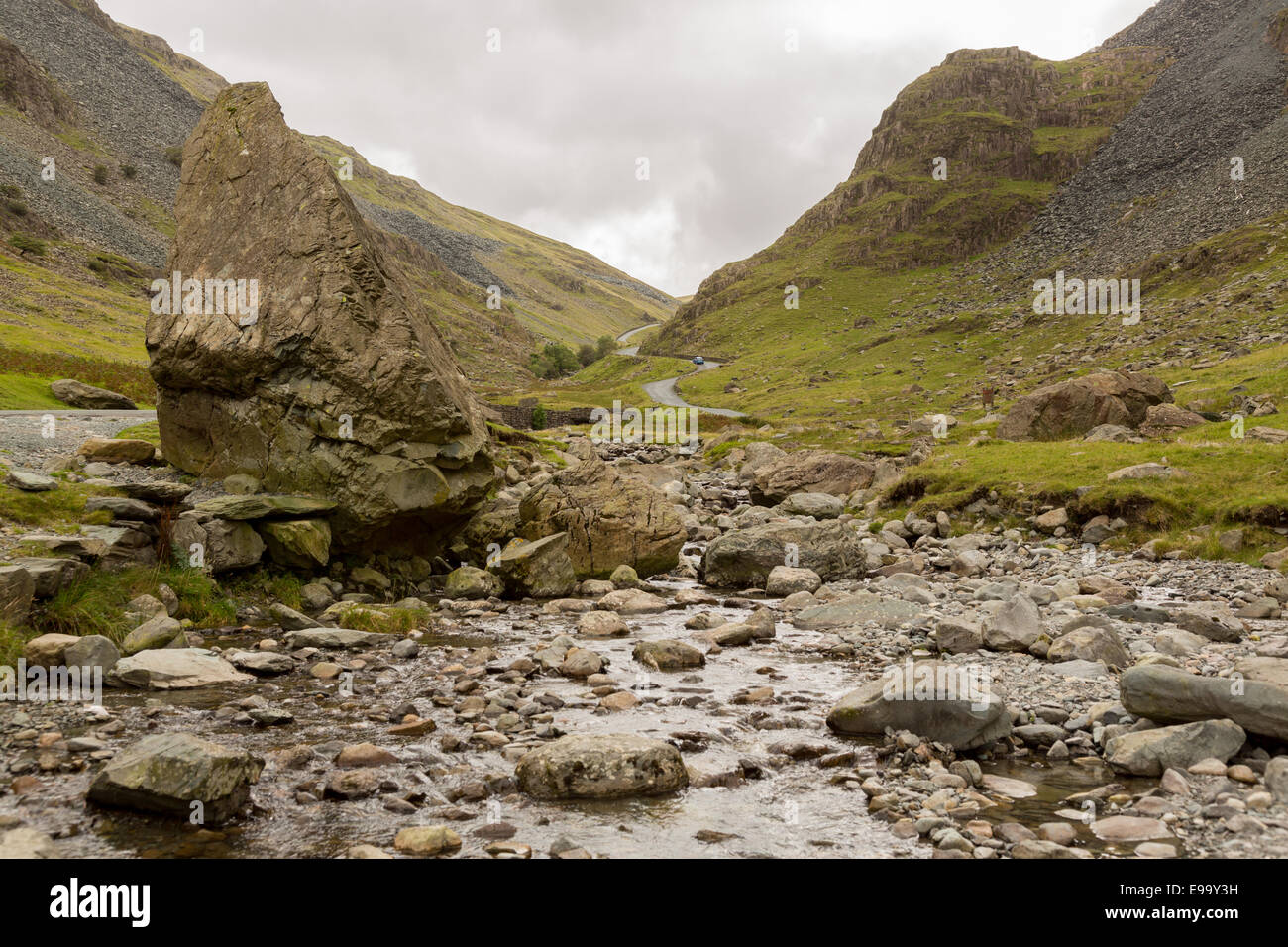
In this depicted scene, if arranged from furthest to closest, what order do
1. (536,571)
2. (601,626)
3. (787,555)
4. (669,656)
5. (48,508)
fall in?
(787,555), (536,571), (601,626), (48,508), (669,656)

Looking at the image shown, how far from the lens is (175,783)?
9.00 meters

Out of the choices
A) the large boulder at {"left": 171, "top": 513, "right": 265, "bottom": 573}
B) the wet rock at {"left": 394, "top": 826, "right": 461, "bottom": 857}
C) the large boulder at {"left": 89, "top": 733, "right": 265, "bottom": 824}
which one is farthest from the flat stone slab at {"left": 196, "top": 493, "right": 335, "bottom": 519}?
the wet rock at {"left": 394, "top": 826, "right": 461, "bottom": 857}

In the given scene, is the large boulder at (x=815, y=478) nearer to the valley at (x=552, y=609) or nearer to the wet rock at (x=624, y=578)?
the valley at (x=552, y=609)

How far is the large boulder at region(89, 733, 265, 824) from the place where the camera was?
29.4 feet

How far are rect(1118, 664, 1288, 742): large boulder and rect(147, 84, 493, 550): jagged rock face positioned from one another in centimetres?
1826

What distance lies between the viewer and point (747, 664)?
17359mm

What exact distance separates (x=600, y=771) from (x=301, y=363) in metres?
16.5

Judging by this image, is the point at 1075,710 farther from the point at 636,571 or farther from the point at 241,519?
the point at 241,519

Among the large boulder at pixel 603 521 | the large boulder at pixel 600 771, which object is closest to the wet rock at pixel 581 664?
the large boulder at pixel 600 771

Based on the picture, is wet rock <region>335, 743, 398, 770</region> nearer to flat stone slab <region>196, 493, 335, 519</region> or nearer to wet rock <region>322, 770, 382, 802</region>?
wet rock <region>322, 770, 382, 802</region>

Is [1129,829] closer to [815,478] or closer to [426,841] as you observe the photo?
[426,841]

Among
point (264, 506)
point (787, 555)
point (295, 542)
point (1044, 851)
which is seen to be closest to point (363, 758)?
point (1044, 851)
